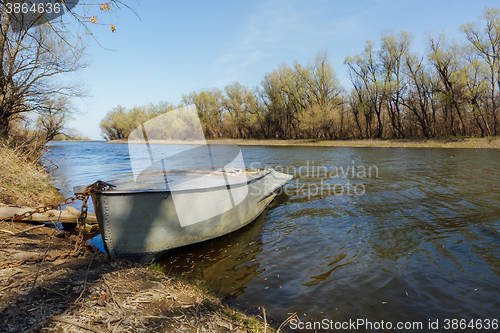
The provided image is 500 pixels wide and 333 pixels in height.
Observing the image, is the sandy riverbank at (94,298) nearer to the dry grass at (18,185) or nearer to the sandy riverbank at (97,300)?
the sandy riverbank at (97,300)

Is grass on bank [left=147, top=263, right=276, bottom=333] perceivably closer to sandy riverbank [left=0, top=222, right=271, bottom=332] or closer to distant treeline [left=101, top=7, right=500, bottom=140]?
sandy riverbank [left=0, top=222, right=271, bottom=332]

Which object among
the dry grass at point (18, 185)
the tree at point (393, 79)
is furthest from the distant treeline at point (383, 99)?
the dry grass at point (18, 185)

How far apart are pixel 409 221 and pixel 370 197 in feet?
8.25

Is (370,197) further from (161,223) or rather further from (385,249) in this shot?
(161,223)

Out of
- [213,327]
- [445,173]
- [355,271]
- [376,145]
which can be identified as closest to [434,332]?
[355,271]

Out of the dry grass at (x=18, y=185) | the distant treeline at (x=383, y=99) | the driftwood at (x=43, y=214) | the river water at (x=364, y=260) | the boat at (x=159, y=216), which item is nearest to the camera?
the river water at (x=364, y=260)

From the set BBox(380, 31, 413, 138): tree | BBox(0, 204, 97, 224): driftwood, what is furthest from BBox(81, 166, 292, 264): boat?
BBox(380, 31, 413, 138): tree

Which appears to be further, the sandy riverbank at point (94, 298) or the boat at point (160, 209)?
the boat at point (160, 209)

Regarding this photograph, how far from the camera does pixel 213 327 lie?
2664mm

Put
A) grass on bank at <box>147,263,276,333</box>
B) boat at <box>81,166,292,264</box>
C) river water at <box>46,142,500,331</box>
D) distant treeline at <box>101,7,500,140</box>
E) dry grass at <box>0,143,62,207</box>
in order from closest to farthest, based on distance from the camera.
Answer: grass on bank at <box>147,263,276,333</box> < river water at <box>46,142,500,331</box> < boat at <box>81,166,292,264</box> < dry grass at <box>0,143,62,207</box> < distant treeline at <box>101,7,500,140</box>

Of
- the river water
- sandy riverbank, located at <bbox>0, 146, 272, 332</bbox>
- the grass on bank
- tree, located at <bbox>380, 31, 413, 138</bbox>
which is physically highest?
tree, located at <bbox>380, 31, 413, 138</bbox>

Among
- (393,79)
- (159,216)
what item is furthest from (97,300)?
(393,79)

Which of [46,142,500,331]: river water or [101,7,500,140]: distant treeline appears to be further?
[101,7,500,140]: distant treeline

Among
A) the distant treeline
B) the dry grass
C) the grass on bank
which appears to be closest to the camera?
the grass on bank
